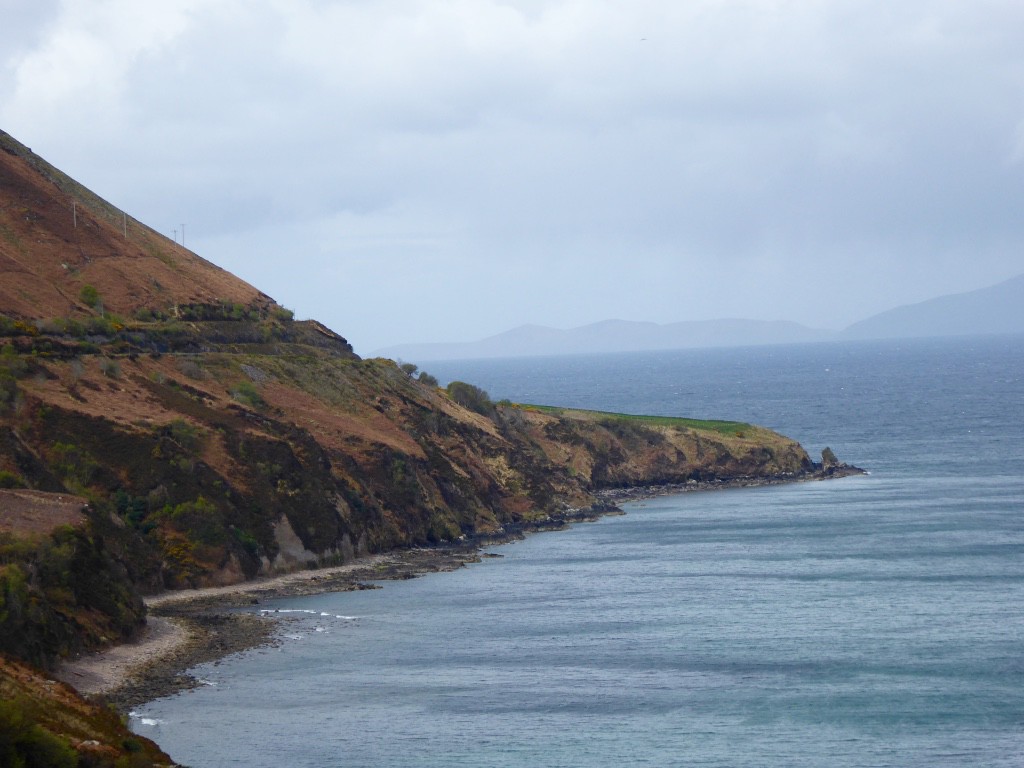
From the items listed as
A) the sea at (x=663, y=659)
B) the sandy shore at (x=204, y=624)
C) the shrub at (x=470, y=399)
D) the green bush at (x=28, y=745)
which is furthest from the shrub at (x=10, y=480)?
the shrub at (x=470, y=399)

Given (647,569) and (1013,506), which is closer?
(647,569)

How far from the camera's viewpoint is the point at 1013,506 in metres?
85.3

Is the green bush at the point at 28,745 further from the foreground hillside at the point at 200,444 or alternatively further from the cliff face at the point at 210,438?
the cliff face at the point at 210,438

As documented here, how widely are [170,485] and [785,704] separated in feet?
117

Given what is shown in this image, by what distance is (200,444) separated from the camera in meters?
73.4

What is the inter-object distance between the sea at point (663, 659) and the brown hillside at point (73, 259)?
1225 inches

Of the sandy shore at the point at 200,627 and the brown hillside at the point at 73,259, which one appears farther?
the brown hillside at the point at 73,259

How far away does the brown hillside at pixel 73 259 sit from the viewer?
8744 cm

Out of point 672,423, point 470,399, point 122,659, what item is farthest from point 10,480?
point 672,423

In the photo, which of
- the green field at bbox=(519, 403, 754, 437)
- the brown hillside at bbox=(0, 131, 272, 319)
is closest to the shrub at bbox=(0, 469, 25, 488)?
the brown hillside at bbox=(0, 131, 272, 319)

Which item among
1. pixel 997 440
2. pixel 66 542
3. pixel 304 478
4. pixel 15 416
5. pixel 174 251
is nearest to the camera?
pixel 66 542

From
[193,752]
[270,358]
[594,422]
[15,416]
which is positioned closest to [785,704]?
[193,752]

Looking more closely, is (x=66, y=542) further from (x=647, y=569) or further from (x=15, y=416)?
(x=647, y=569)

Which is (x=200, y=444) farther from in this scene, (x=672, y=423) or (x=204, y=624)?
(x=672, y=423)
